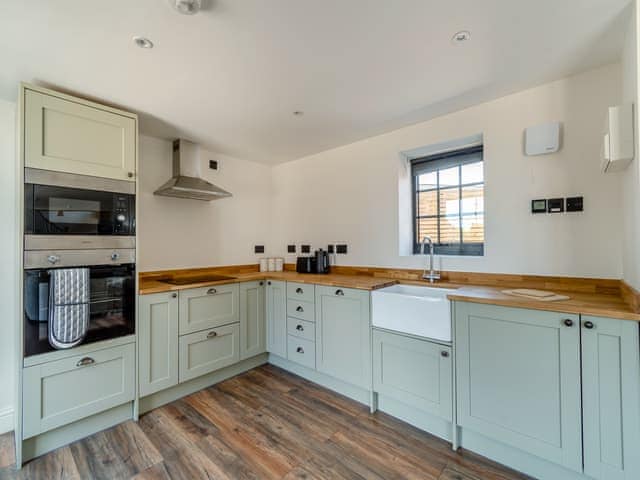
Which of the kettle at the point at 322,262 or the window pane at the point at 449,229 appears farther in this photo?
the kettle at the point at 322,262

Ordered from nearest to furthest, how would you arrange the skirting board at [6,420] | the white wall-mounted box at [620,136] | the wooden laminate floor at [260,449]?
the white wall-mounted box at [620,136], the wooden laminate floor at [260,449], the skirting board at [6,420]

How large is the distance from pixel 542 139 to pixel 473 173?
55 cm

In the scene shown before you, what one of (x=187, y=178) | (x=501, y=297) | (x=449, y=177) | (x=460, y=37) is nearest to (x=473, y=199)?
(x=449, y=177)

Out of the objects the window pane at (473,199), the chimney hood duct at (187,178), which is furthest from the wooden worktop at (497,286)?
the chimney hood duct at (187,178)

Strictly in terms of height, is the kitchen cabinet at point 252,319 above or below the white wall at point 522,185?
below

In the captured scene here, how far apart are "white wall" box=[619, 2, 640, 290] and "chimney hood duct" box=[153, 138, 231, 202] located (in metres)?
2.73

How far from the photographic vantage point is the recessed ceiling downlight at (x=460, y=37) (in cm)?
141

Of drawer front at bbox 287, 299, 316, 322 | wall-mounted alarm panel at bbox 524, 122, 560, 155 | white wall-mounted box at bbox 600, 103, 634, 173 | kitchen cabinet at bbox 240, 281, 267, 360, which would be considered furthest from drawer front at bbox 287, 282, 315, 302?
white wall-mounted box at bbox 600, 103, 634, 173

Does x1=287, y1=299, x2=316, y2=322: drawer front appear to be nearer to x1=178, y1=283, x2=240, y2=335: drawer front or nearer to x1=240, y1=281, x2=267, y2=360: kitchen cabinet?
x1=240, y1=281, x2=267, y2=360: kitchen cabinet

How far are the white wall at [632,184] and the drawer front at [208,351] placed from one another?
272cm

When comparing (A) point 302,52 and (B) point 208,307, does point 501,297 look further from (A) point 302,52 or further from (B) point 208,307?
(B) point 208,307

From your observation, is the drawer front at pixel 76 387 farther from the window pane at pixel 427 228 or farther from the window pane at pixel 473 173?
the window pane at pixel 473 173

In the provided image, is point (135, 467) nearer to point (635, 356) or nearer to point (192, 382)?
point (192, 382)

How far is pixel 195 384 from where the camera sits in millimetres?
2492
